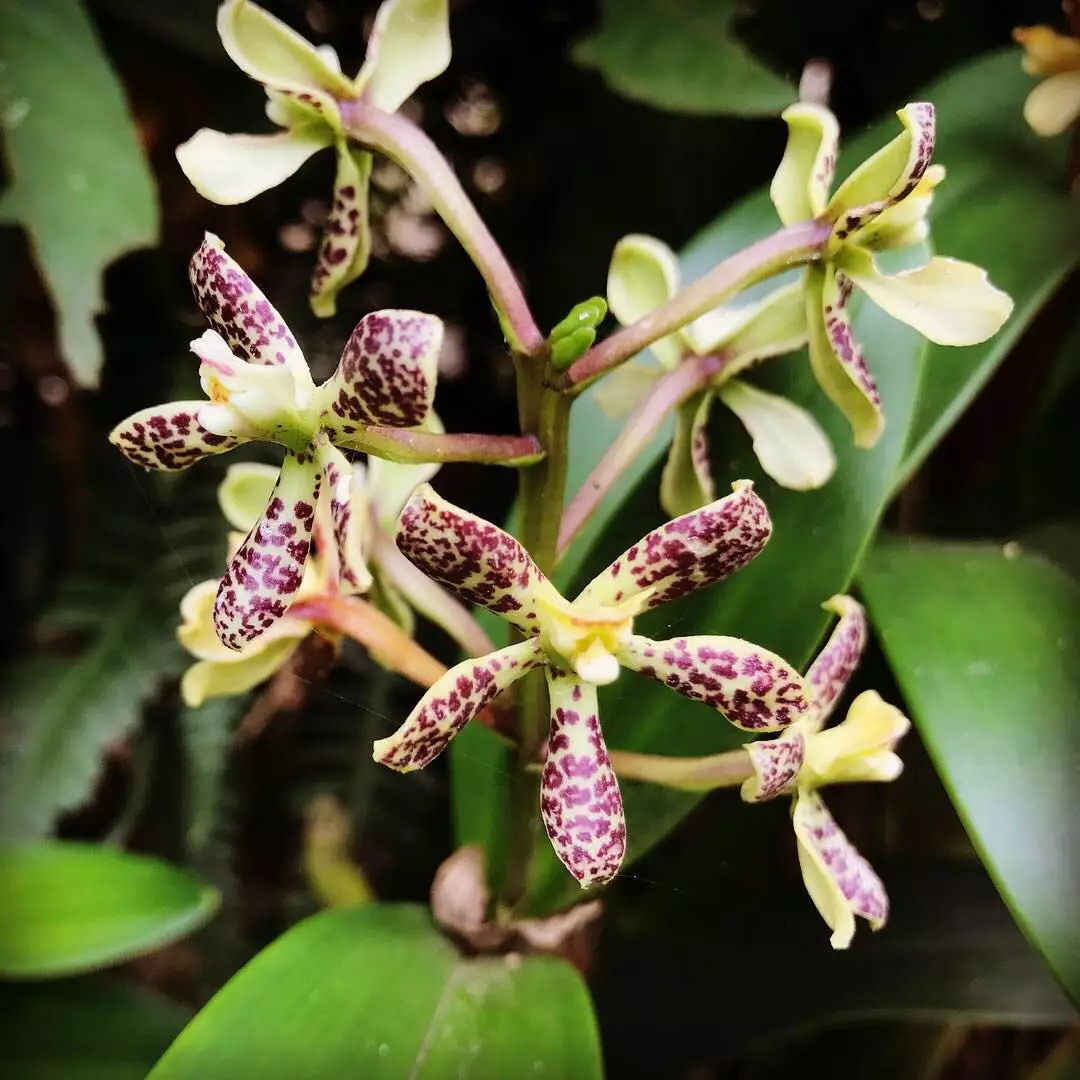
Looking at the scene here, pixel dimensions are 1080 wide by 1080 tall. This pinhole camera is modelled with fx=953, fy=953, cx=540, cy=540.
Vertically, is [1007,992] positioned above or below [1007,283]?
below

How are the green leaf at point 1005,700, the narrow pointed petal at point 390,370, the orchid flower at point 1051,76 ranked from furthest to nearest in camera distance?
the orchid flower at point 1051,76
the green leaf at point 1005,700
the narrow pointed petal at point 390,370

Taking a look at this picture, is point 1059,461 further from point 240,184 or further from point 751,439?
point 240,184

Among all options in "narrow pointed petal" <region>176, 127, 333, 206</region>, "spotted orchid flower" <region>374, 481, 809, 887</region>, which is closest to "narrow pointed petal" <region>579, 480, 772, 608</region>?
"spotted orchid flower" <region>374, 481, 809, 887</region>

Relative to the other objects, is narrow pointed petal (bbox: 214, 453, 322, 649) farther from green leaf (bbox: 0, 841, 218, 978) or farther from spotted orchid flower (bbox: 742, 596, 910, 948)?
green leaf (bbox: 0, 841, 218, 978)

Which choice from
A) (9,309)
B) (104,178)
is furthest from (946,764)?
(9,309)

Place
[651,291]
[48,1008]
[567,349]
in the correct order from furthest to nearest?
[48,1008]
[651,291]
[567,349]

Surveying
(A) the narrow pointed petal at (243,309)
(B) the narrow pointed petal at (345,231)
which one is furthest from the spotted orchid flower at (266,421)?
(B) the narrow pointed petal at (345,231)

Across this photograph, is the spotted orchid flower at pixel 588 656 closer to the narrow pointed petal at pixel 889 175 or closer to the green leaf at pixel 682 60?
the narrow pointed petal at pixel 889 175
